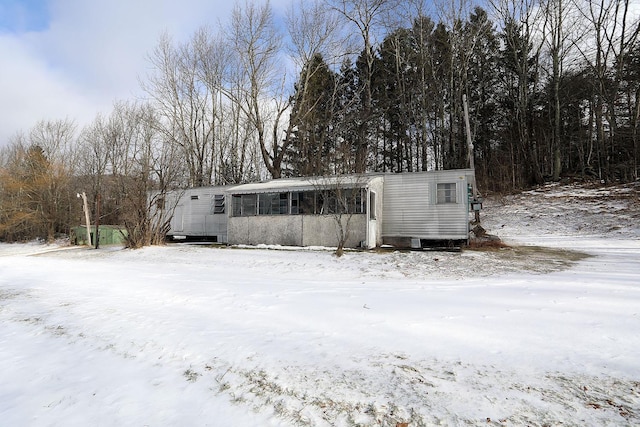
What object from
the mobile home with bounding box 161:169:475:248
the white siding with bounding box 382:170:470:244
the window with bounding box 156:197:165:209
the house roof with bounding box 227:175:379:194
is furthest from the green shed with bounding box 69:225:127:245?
the white siding with bounding box 382:170:470:244

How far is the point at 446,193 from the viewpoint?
538 inches

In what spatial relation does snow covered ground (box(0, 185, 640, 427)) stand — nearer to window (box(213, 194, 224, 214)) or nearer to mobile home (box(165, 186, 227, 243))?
mobile home (box(165, 186, 227, 243))

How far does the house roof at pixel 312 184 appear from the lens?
43.1 ft

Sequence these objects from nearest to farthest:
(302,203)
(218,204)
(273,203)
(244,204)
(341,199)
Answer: (341,199) → (302,203) → (273,203) → (244,204) → (218,204)

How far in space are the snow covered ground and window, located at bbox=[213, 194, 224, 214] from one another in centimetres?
971

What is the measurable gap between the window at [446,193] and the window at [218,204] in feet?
34.9

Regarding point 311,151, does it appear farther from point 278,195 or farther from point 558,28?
point 558,28

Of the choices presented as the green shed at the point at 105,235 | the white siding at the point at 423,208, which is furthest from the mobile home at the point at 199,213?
the white siding at the point at 423,208

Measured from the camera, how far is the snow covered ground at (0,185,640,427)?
2467 mm

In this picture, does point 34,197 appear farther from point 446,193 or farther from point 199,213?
point 446,193

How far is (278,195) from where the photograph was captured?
1508cm

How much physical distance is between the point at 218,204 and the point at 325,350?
15.6m

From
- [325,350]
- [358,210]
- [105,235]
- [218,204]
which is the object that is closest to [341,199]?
[358,210]

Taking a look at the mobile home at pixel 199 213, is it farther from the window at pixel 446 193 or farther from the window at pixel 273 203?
the window at pixel 446 193
